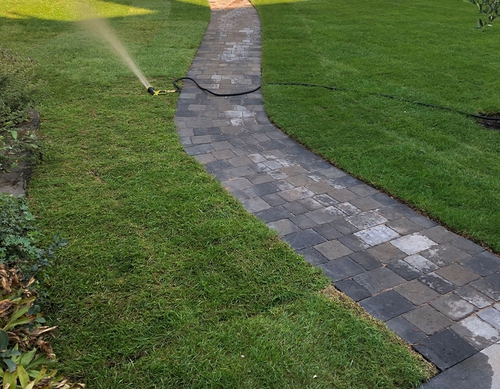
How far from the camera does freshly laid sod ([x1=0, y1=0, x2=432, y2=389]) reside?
2.61m

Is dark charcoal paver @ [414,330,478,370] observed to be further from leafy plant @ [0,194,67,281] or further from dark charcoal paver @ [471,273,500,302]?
leafy plant @ [0,194,67,281]

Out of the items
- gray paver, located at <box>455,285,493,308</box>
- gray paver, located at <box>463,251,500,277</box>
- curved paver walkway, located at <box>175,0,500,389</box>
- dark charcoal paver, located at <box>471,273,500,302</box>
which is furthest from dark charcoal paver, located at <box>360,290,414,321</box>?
gray paver, located at <box>463,251,500,277</box>

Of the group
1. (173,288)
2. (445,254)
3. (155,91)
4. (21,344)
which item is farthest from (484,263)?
(155,91)

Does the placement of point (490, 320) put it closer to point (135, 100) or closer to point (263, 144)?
point (263, 144)

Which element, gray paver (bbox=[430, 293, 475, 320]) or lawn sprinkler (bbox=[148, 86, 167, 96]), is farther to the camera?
lawn sprinkler (bbox=[148, 86, 167, 96])

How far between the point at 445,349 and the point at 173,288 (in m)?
1.70

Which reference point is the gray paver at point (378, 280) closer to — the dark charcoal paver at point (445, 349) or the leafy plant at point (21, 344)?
the dark charcoal paver at point (445, 349)

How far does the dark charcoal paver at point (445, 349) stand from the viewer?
2691 mm

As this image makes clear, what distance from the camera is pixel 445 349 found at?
9.09ft

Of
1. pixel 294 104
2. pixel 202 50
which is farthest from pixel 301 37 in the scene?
pixel 294 104

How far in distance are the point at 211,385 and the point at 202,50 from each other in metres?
7.77

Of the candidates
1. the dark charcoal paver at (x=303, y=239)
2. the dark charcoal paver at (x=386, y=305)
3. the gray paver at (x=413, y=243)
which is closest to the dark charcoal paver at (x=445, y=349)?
the dark charcoal paver at (x=386, y=305)

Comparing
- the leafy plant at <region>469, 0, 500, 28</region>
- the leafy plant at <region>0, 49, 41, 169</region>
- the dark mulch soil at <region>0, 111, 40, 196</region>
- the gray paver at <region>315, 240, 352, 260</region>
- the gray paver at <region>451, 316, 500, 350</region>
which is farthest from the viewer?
the leafy plant at <region>469, 0, 500, 28</region>

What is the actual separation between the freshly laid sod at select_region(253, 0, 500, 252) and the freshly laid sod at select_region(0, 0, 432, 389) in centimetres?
156
